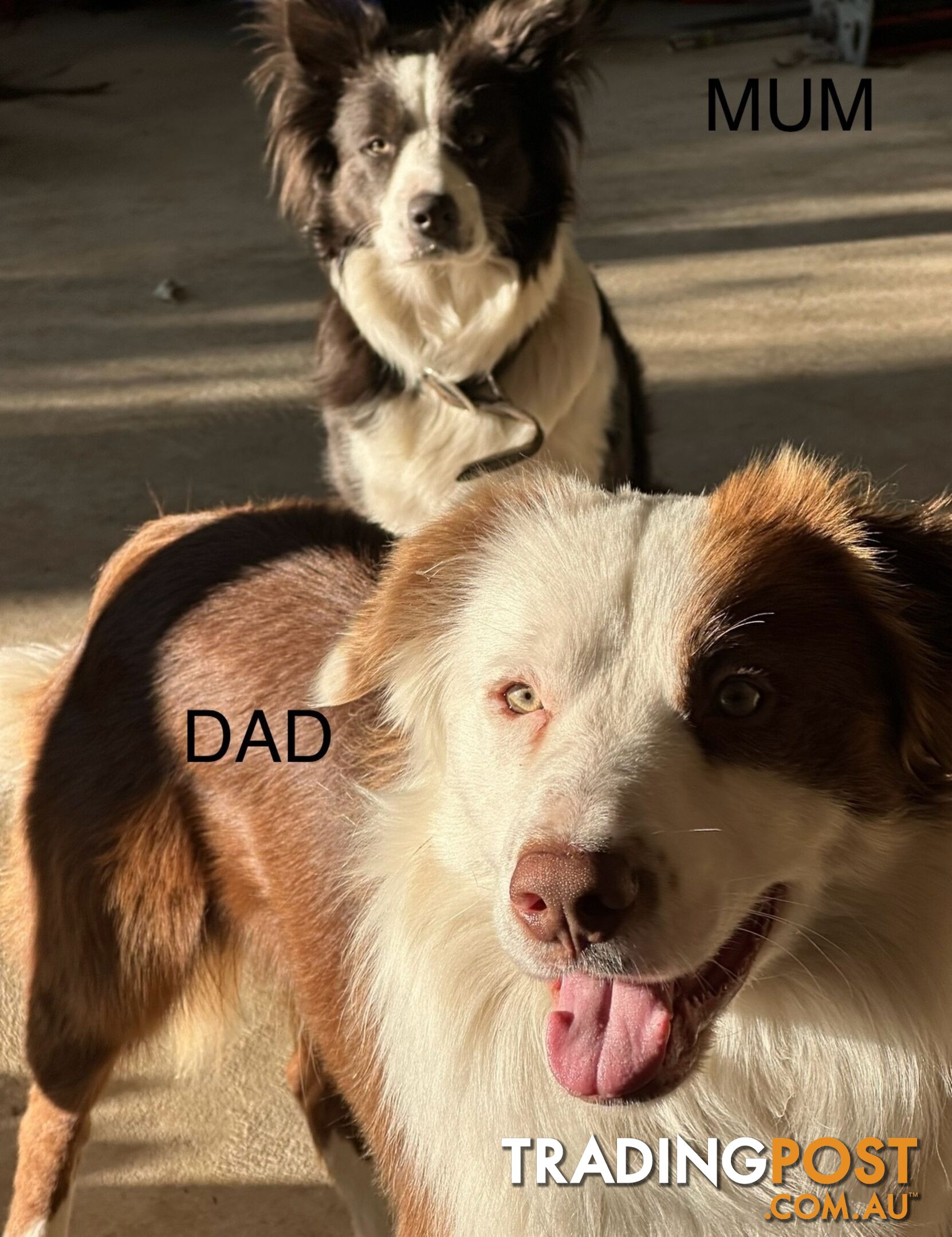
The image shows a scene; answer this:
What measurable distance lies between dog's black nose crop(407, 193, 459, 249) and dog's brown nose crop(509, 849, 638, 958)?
2.56m

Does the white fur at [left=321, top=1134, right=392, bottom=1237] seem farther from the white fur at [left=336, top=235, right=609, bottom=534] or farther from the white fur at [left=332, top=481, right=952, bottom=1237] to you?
the white fur at [left=336, top=235, right=609, bottom=534]

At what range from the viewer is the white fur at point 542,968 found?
155 centimetres

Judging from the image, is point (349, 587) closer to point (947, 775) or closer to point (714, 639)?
point (714, 639)

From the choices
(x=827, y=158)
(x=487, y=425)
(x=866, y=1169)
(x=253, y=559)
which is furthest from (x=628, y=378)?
(x=827, y=158)

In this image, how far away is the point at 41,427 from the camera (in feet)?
16.7

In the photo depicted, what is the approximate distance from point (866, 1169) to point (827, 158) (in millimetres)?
6820

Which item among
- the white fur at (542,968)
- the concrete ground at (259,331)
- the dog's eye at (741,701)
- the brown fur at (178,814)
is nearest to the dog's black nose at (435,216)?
the concrete ground at (259,331)

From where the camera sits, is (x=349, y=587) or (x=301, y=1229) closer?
(x=349, y=587)

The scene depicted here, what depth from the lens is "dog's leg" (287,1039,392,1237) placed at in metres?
2.44

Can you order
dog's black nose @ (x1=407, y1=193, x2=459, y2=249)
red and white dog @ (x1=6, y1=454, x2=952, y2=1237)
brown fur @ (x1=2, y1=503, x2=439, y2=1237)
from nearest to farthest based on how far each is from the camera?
red and white dog @ (x1=6, y1=454, x2=952, y2=1237) < brown fur @ (x1=2, y1=503, x2=439, y2=1237) < dog's black nose @ (x1=407, y1=193, x2=459, y2=249)

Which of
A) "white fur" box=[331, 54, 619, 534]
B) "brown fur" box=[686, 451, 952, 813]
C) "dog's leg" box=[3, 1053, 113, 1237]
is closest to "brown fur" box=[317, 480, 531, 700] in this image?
"brown fur" box=[686, 451, 952, 813]

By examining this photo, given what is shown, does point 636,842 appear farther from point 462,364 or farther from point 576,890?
point 462,364

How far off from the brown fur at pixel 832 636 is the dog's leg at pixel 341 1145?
4.38 ft

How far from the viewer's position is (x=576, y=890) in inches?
54.2
